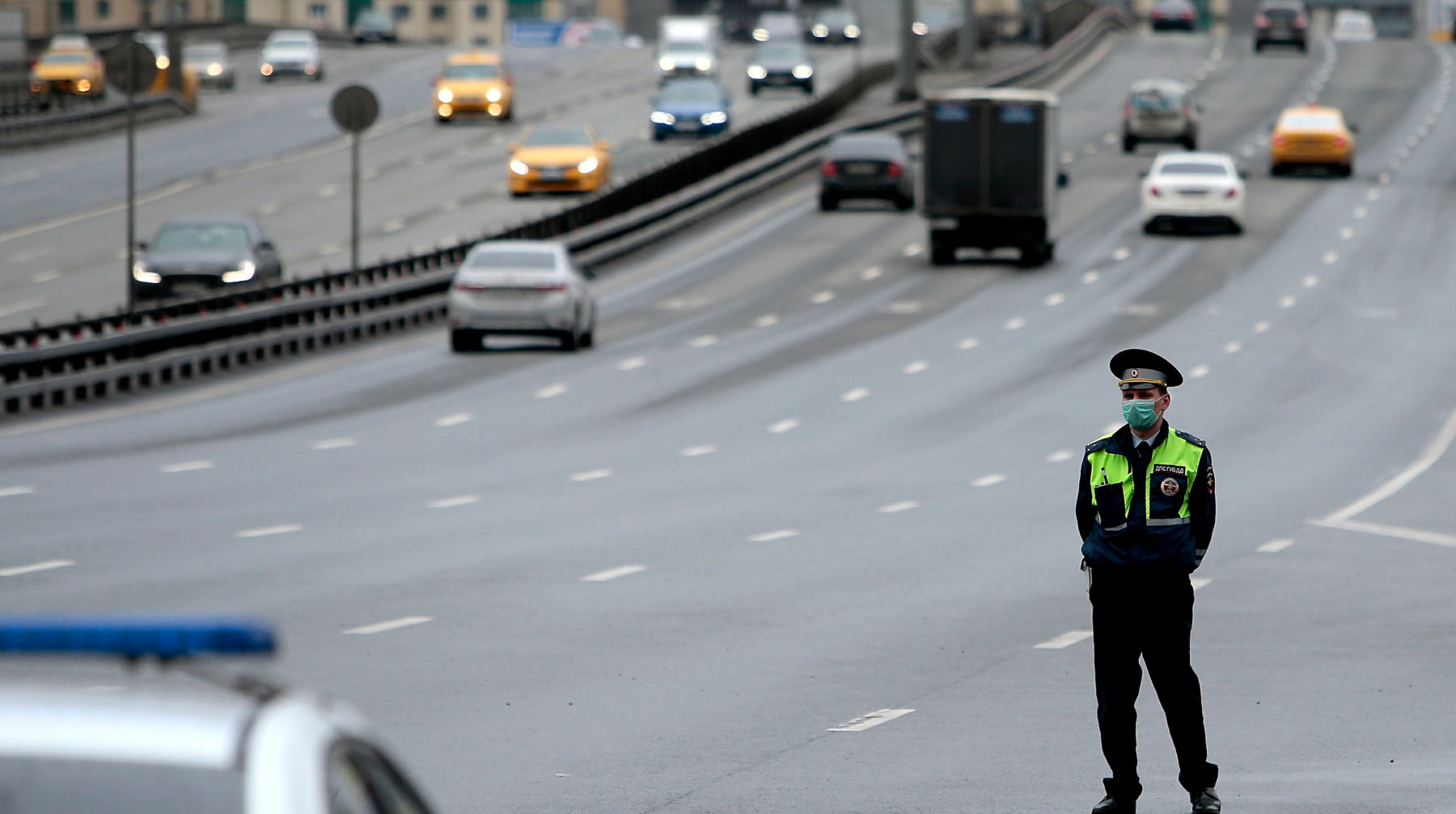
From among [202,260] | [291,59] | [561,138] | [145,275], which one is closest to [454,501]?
[202,260]

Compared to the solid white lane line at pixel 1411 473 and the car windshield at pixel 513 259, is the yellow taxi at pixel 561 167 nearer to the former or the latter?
the car windshield at pixel 513 259

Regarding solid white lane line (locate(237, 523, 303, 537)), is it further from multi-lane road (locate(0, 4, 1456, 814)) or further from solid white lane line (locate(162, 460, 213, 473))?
solid white lane line (locate(162, 460, 213, 473))

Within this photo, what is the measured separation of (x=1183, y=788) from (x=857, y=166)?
45.0 meters

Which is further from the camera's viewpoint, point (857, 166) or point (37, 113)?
point (37, 113)

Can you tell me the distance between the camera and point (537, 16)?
622 feet

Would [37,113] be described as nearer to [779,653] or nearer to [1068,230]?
[1068,230]

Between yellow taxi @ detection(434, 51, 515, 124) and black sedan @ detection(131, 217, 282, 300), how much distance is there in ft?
102

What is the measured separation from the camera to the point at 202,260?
120 ft

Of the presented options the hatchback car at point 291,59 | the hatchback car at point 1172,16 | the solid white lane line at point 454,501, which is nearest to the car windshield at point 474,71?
the hatchback car at point 291,59

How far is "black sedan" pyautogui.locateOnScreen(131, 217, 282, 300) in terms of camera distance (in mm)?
36375

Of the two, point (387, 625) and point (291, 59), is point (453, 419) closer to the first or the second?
point (387, 625)

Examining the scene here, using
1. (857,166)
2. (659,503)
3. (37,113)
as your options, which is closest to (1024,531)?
(659,503)

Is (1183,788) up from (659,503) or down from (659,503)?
up

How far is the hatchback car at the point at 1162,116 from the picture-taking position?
63250 mm
